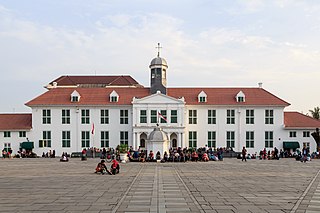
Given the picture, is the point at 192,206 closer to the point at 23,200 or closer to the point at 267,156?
the point at 23,200

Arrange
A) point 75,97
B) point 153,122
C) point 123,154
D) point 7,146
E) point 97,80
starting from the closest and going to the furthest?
1. point 123,154
2. point 153,122
3. point 7,146
4. point 75,97
5. point 97,80

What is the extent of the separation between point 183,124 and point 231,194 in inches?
1949

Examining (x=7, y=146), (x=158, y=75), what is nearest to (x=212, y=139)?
(x=158, y=75)

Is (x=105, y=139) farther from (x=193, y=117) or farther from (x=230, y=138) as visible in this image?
(x=230, y=138)

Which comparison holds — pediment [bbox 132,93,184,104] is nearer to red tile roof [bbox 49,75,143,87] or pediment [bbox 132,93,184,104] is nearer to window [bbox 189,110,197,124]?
window [bbox 189,110,197,124]

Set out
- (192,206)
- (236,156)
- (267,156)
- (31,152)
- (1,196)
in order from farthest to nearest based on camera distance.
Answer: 1. (31,152)
2. (236,156)
3. (267,156)
4. (1,196)
5. (192,206)

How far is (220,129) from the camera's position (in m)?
68.6

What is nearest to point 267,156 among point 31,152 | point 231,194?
point 31,152

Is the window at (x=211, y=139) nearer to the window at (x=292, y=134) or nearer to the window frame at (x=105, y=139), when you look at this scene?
the window at (x=292, y=134)

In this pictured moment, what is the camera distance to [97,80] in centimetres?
10625

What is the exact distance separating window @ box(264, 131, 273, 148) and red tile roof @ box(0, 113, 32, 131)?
3400cm

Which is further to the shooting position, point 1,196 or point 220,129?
point 220,129

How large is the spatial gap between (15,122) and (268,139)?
122 ft

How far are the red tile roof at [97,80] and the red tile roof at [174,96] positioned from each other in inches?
1213
